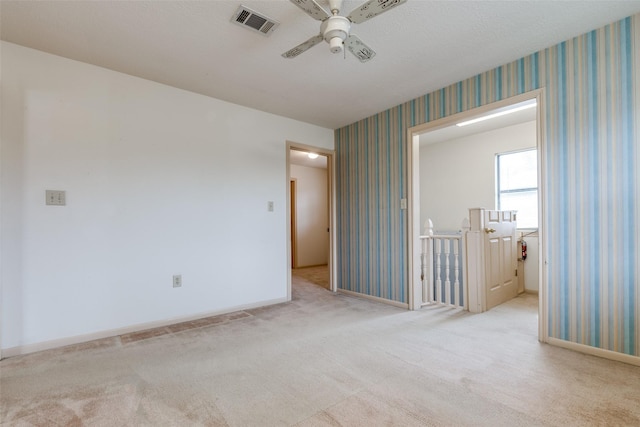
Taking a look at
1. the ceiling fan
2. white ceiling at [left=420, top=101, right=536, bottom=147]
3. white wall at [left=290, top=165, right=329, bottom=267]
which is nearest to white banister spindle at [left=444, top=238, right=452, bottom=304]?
white ceiling at [left=420, top=101, right=536, bottom=147]

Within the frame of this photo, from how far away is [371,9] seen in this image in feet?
5.44

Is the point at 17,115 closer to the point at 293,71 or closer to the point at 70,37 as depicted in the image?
the point at 70,37

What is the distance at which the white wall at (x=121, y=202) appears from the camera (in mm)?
2316

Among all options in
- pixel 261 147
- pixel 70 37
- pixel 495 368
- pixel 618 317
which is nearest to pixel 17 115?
pixel 70 37

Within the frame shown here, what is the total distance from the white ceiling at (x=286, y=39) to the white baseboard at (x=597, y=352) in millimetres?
2329

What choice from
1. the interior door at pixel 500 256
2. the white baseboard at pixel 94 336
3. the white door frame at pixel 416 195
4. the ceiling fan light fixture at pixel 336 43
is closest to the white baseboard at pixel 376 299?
the white door frame at pixel 416 195

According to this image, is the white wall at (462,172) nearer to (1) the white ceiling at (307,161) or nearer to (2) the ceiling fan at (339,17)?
(1) the white ceiling at (307,161)

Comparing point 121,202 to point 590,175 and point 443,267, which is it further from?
point 590,175

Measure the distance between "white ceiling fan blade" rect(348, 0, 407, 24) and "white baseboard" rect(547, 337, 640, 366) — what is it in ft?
8.77

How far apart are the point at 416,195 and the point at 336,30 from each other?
2168mm

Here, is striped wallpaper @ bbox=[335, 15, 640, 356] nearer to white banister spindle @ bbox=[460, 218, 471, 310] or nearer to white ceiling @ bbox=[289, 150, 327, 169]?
white banister spindle @ bbox=[460, 218, 471, 310]

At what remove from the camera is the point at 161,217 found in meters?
2.95

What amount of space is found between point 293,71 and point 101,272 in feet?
8.16

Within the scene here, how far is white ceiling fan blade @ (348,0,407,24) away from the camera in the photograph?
5.19 feet
